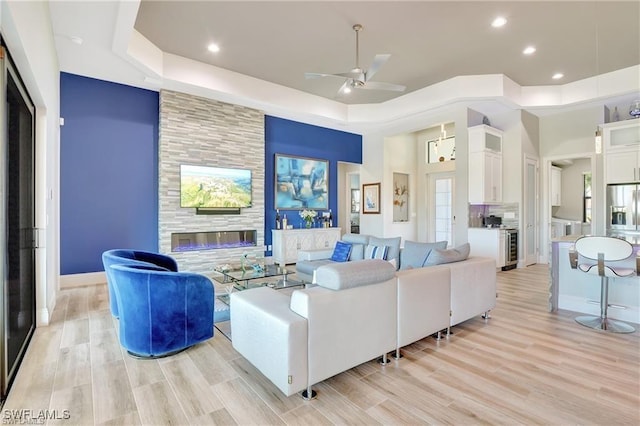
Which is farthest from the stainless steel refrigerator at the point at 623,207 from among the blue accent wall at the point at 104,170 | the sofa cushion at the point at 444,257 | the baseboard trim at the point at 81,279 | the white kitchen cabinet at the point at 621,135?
the baseboard trim at the point at 81,279

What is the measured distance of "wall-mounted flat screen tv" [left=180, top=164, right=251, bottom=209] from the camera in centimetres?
571

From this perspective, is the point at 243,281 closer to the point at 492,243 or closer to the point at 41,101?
the point at 41,101

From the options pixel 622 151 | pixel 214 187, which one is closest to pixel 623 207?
pixel 622 151

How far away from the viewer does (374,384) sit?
7.50 feet

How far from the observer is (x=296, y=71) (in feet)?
18.5

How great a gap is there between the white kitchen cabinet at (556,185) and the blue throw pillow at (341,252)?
18.7 feet

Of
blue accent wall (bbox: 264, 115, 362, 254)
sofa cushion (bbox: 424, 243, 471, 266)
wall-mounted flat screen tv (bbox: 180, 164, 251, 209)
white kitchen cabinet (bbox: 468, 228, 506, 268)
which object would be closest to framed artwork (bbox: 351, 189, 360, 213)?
blue accent wall (bbox: 264, 115, 362, 254)

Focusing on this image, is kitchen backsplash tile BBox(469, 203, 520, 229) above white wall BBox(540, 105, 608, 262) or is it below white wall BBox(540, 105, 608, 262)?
below

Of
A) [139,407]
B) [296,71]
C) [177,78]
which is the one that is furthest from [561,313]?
Answer: [177,78]

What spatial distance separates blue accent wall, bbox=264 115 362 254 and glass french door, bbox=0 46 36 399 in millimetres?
4181

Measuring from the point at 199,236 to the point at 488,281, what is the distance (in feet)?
15.8

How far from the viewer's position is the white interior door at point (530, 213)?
6707 millimetres

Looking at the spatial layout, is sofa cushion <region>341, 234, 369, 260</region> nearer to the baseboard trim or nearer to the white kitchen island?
the white kitchen island

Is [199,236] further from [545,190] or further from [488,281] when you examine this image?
[545,190]
